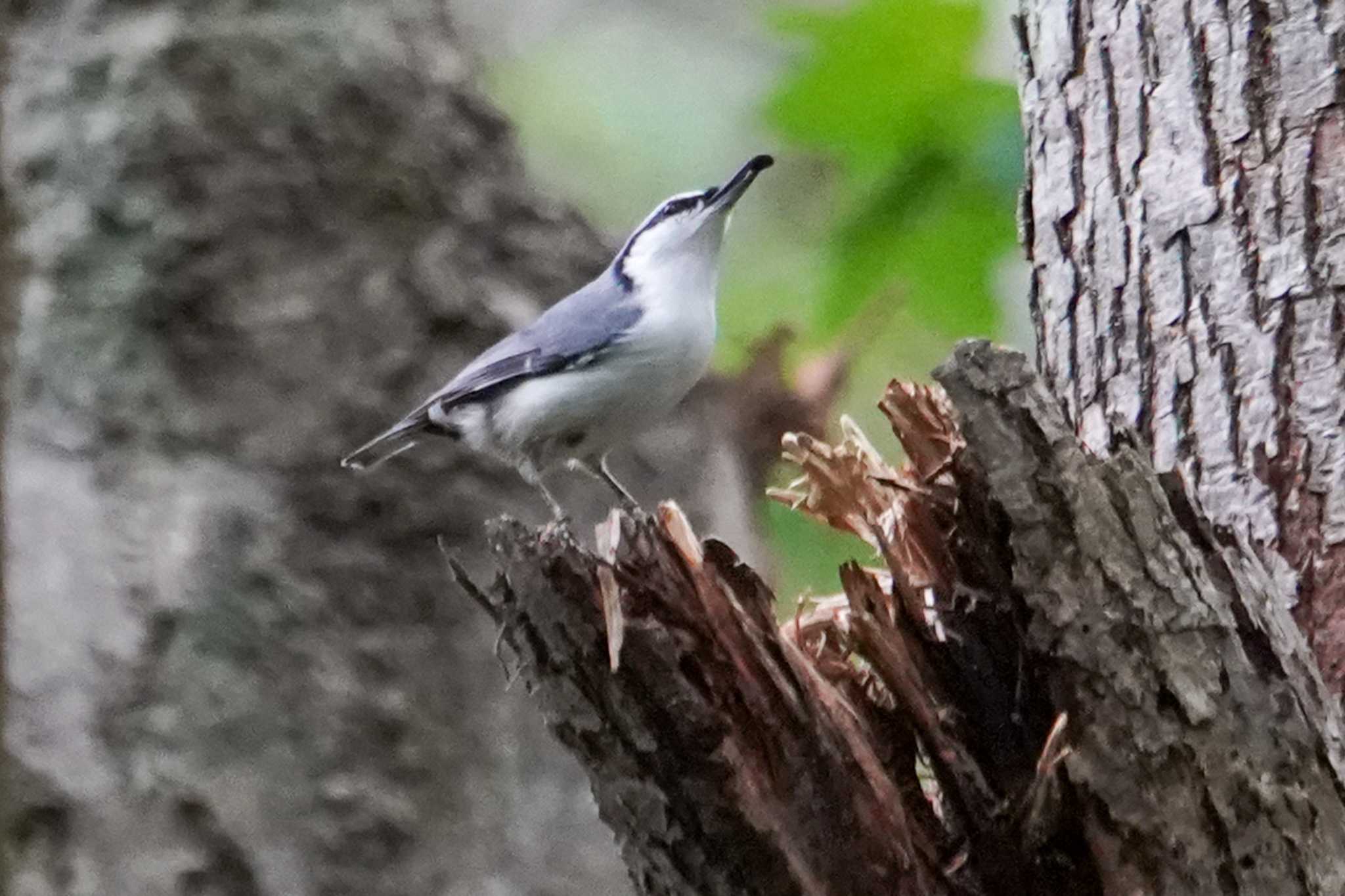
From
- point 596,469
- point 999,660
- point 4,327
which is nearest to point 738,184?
point 596,469

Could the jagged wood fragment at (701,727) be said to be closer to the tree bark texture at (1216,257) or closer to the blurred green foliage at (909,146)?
the tree bark texture at (1216,257)

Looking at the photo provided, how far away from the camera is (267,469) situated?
11.7 feet

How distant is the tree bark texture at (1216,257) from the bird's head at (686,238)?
75 cm

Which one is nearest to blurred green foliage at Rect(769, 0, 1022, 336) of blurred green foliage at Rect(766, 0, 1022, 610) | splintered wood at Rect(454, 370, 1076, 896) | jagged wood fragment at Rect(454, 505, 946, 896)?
blurred green foliage at Rect(766, 0, 1022, 610)

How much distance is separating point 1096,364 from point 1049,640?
27.2 inches

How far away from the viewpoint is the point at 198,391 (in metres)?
3.61

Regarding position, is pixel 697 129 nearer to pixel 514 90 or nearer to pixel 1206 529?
pixel 514 90

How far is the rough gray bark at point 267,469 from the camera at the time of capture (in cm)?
339

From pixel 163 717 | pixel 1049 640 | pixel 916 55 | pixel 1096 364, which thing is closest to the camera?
pixel 1049 640

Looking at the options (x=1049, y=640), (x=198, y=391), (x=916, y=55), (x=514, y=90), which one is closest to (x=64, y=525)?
(x=198, y=391)

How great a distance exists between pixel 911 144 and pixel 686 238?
54 cm

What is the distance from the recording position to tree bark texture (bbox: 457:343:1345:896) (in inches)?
60.8

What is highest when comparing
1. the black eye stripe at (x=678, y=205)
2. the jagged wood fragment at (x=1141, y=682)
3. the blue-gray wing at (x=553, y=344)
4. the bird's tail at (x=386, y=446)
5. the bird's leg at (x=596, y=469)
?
the black eye stripe at (x=678, y=205)

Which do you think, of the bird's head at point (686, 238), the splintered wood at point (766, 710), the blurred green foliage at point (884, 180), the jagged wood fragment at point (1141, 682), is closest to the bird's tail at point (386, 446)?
the bird's head at point (686, 238)
